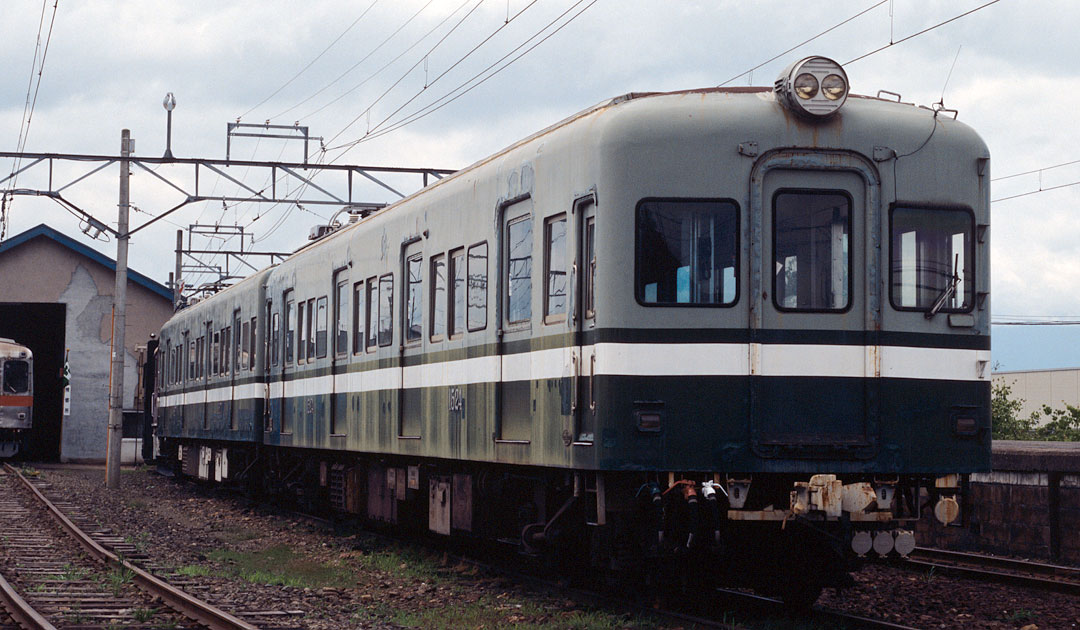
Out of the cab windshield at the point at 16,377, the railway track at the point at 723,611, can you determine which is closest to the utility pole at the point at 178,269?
the cab windshield at the point at 16,377

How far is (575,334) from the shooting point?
9.48 meters

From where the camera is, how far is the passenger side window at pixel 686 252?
907 centimetres

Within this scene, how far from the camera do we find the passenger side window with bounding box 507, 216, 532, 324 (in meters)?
10.5

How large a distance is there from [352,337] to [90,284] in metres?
27.8

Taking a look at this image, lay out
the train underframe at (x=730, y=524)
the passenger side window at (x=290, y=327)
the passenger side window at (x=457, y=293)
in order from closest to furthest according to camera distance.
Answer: the train underframe at (x=730, y=524)
the passenger side window at (x=457, y=293)
the passenger side window at (x=290, y=327)

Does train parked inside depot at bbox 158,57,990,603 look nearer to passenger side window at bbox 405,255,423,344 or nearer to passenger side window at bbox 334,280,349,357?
passenger side window at bbox 405,255,423,344

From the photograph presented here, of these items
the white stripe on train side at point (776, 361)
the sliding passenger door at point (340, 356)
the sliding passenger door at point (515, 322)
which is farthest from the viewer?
the sliding passenger door at point (340, 356)

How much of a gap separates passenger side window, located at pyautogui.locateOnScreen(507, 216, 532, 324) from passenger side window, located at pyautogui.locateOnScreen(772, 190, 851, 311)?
2.08m

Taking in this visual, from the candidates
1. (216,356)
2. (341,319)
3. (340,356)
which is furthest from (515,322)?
(216,356)

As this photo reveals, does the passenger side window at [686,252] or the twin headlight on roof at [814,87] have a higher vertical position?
the twin headlight on roof at [814,87]

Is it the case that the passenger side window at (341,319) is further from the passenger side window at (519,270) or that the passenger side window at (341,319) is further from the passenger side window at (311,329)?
the passenger side window at (519,270)

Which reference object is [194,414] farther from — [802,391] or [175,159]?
[802,391]

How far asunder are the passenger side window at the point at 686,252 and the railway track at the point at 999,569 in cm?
435

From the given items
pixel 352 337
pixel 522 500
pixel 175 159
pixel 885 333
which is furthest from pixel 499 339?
pixel 175 159
